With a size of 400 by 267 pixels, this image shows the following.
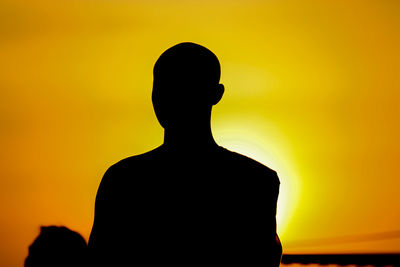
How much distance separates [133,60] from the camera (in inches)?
75.2

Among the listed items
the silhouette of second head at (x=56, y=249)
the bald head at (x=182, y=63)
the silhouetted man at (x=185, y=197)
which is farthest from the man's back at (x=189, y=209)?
the silhouette of second head at (x=56, y=249)

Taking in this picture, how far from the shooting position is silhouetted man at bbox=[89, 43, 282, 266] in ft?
1.90

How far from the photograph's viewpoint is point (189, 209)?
1.96 ft

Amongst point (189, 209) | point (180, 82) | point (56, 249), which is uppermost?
point (180, 82)

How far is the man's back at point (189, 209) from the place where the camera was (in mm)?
580

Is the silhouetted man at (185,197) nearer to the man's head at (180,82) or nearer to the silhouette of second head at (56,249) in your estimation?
the man's head at (180,82)

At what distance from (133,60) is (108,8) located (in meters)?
0.26

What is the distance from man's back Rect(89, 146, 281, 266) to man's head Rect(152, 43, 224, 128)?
5 centimetres

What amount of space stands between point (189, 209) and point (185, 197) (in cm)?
2

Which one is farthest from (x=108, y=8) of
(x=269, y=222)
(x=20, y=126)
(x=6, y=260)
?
(x=269, y=222)

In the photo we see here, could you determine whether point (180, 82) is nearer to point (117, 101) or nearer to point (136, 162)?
point (136, 162)

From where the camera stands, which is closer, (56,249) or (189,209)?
(189,209)

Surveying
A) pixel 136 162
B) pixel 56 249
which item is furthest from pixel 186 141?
pixel 56 249

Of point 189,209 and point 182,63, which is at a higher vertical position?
point 182,63
